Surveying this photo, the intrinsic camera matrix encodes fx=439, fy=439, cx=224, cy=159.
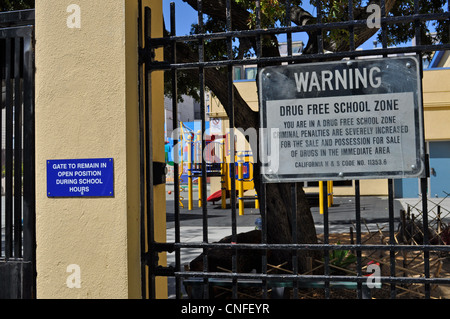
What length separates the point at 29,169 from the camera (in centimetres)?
307

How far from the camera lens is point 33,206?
3080 millimetres

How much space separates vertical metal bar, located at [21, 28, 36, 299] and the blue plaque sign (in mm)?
203

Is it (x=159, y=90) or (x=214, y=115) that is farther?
(x=214, y=115)

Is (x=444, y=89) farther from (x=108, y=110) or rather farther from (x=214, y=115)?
(x=108, y=110)

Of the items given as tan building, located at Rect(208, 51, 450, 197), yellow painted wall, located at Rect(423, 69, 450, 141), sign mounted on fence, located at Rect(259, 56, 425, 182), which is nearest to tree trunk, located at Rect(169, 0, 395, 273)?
sign mounted on fence, located at Rect(259, 56, 425, 182)

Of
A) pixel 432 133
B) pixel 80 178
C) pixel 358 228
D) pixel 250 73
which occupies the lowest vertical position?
pixel 358 228

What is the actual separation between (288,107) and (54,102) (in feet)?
5.18

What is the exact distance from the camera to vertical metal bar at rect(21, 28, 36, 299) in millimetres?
3061

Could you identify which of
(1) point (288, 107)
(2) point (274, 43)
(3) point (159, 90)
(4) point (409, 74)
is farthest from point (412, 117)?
(2) point (274, 43)

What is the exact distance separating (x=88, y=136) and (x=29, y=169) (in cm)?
53

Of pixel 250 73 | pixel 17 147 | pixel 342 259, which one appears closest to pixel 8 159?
pixel 17 147

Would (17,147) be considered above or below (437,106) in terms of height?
below

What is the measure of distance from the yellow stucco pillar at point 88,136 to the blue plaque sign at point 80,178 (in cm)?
4

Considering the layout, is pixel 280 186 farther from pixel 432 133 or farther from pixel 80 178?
pixel 432 133
